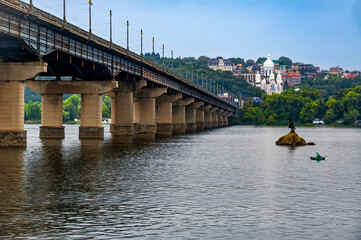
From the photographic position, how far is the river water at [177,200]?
2302 centimetres

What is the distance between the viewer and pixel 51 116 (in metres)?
98.1

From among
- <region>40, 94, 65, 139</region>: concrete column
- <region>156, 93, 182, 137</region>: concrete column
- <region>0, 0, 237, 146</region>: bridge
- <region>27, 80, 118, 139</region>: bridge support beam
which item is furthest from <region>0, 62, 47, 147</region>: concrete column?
<region>156, 93, 182, 137</region>: concrete column

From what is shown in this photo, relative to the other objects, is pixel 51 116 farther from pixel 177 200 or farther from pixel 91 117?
pixel 177 200

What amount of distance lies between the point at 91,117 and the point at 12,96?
29.7 metres

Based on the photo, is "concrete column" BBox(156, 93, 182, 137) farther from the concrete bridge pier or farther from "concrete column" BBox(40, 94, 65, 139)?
"concrete column" BBox(40, 94, 65, 139)

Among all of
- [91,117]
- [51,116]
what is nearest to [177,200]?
[91,117]

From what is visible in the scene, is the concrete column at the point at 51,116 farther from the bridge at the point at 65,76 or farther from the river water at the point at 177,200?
A: the river water at the point at 177,200

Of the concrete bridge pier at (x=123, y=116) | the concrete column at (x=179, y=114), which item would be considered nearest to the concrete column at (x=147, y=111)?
the concrete bridge pier at (x=123, y=116)

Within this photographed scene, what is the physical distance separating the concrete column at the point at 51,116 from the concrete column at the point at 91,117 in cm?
428

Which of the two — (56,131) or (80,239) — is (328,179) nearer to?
(80,239)

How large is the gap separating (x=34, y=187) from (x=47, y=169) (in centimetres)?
1146

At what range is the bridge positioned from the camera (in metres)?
66.7

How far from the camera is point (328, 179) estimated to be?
4141cm

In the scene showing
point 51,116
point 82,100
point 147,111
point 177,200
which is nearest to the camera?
point 177,200
